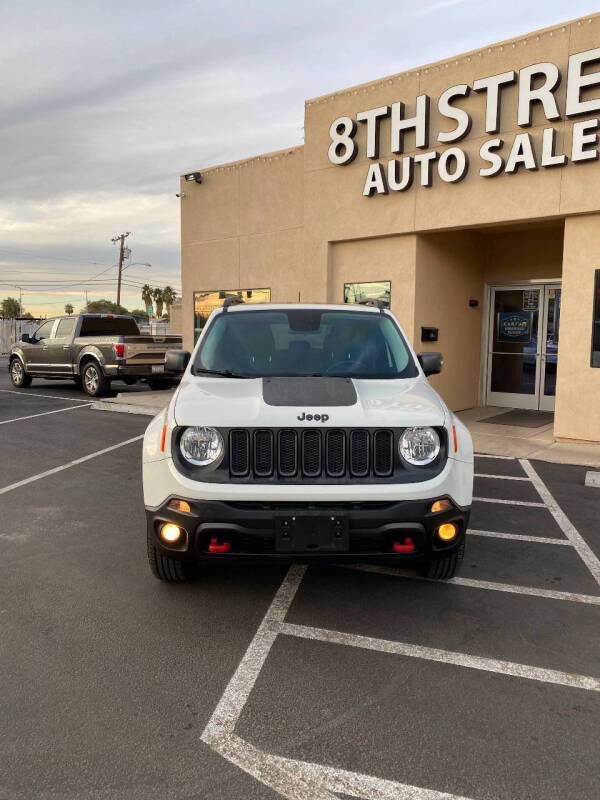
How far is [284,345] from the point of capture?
4777 mm

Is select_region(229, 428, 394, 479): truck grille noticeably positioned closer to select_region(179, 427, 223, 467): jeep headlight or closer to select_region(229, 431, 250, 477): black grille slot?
select_region(229, 431, 250, 477): black grille slot

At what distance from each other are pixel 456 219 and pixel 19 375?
12842 mm

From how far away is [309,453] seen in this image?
353cm

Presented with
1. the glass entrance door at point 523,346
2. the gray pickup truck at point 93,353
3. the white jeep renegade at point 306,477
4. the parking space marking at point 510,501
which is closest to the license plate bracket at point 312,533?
the white jeep renegade at point 306,477

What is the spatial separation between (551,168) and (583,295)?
181 cm

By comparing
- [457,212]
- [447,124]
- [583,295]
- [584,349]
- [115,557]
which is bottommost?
[115,557]

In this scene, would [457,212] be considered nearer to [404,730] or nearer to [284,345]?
[284,345]

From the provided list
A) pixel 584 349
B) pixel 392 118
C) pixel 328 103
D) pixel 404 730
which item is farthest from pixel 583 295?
pixel 404 730

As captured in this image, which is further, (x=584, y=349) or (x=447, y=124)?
(x=447, y=124)

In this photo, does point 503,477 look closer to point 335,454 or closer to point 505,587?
point 505,587

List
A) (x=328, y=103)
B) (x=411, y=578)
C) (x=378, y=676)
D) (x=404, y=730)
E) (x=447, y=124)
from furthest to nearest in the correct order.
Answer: (x=328, y=103) → (x=447, y=124) → (x=411, y=578) → (x=378, y=676) → (x=404, y=730)

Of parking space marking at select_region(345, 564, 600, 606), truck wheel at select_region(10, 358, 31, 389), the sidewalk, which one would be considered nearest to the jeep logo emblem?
parking space marking at select_region(345, 564, 600, 606)

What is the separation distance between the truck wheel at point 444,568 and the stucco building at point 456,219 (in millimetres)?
5890

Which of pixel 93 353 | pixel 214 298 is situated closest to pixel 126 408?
pixel 93 353
